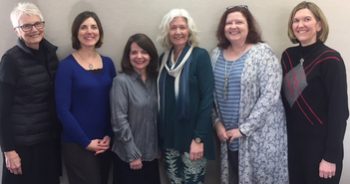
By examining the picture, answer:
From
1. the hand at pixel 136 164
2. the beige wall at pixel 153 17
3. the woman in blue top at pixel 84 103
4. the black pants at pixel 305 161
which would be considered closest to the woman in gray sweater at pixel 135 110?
the hand at pixel 136 164

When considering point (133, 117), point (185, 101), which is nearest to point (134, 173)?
point (133, 117)

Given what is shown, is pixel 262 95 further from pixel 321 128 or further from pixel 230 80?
pixel 321 128

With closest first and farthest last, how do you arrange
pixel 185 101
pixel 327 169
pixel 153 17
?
pixel 327 169 < pixel 185 101 < pixel 153 17

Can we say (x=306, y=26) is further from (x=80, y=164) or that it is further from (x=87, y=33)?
(x=80, y=164)

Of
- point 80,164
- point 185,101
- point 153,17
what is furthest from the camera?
point 153,17

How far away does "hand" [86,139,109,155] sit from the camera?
2094 mm

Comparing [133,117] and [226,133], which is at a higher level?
[133,117]

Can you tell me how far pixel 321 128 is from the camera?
1969 mm

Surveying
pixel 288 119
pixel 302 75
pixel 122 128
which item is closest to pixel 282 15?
pixel 302 75

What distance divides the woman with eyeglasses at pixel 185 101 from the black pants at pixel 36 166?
70 centimetres

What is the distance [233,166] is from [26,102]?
1.31 metres

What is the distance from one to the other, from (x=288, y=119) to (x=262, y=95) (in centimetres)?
26

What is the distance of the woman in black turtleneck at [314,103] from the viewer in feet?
6.25

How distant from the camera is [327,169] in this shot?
1.92 metres
